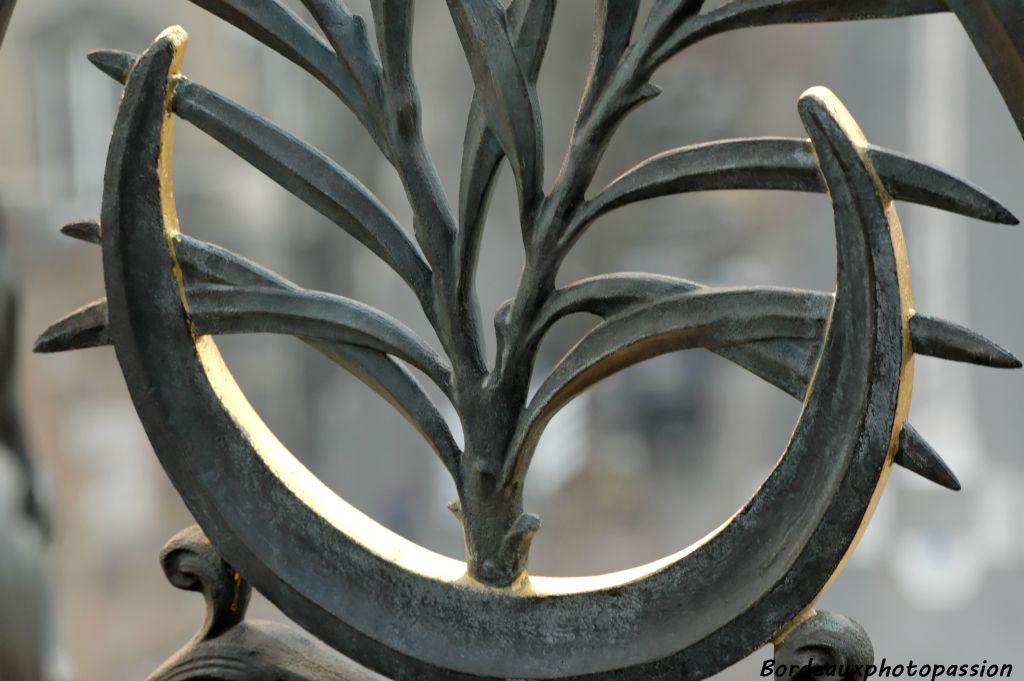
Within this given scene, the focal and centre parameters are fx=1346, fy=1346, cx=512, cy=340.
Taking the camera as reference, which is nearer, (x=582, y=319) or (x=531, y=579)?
(x=531, y=579)

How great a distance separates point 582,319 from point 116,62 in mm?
2811

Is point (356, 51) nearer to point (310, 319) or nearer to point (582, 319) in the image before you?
point (310, 319)

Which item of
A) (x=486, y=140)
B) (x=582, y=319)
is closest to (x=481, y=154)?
(x=486, y=140)

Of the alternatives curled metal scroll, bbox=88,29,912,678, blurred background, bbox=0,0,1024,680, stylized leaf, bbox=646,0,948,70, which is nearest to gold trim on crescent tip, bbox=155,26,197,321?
curled metal scroll, bbox=88,29,912,678

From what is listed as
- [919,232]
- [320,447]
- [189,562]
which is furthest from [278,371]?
[189,562]

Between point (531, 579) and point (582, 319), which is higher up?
point (582, 319)

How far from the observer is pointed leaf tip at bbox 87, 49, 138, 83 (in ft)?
1.03

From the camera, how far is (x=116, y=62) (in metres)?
0.31

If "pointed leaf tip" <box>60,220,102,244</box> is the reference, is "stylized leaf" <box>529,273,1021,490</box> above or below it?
below

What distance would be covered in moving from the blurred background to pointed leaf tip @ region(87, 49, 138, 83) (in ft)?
7.82

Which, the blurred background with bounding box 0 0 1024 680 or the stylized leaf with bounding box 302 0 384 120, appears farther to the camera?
the blurred background with bounding box 0 0 1024 680

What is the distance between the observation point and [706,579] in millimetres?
290

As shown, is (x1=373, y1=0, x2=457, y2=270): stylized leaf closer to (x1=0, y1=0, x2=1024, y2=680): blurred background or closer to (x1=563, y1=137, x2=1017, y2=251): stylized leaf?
(x1=563, y1=137, x2=1017, y2=251): stylized leaf

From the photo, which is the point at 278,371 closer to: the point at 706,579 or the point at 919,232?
the point at 919,232
